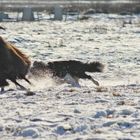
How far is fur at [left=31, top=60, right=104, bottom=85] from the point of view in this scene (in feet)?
41.3

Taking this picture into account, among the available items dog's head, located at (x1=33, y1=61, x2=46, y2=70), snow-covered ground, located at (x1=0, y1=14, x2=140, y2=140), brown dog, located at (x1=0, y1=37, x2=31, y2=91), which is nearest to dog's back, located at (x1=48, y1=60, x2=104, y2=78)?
dog's head, located at (x1=33, y1=61, x2=46, y2=70)

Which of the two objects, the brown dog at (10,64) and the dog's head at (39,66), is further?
the dog's head at (39,66)

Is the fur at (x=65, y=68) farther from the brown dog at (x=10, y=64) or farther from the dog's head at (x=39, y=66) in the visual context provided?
the brown dog at (x=10, y=64)

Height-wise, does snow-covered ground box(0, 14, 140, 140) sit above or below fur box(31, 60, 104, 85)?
above

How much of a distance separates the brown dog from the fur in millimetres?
1013

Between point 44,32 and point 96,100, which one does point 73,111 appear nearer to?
point 96,100

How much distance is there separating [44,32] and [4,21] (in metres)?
6.70

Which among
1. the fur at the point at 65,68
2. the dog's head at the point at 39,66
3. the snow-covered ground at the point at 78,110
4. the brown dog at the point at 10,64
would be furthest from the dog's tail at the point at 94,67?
the brown dog at the point at 10,64

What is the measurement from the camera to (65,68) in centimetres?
1279

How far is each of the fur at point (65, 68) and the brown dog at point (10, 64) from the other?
3.32 feet

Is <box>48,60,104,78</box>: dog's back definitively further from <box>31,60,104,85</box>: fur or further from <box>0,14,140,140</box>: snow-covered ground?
<box>0,14,140,140</box>: snow-covered ground

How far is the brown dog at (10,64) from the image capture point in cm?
1100

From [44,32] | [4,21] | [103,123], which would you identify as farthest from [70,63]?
[4,21]

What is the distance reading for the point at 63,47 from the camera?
19672 mm
